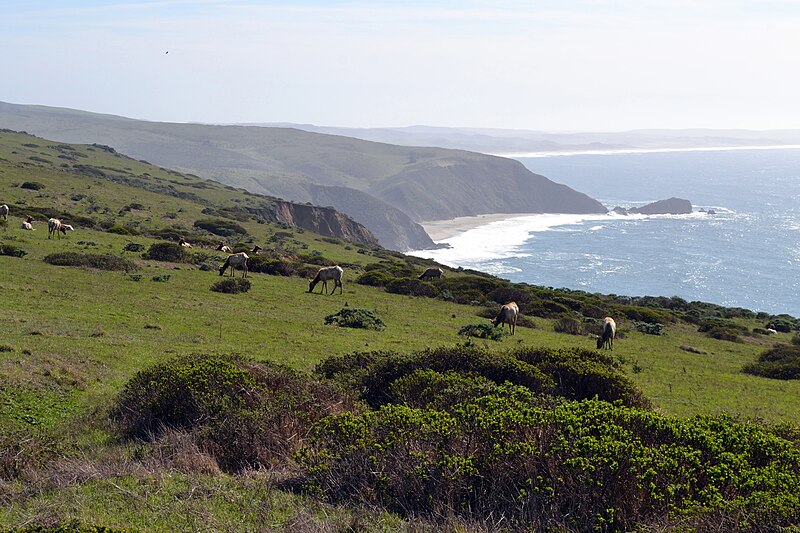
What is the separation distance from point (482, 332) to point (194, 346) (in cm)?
1291

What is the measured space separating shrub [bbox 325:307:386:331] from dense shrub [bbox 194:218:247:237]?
39.0 m

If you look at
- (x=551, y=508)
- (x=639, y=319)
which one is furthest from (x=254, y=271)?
(x=551, y=508)

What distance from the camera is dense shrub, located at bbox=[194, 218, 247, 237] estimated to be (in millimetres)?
64625

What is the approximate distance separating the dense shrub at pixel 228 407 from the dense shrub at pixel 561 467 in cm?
107

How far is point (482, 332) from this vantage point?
1109 inches

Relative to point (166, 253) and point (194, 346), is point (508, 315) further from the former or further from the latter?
point (166, 253)

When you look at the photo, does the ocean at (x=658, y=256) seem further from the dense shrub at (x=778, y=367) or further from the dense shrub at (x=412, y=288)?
the dense shrub at (x=778, y=367)

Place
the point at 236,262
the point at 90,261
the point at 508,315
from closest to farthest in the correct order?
the point at 508,315 < the point at 90,261 < the point at 236,262

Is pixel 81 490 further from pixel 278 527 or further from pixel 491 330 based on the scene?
pixel 491 330

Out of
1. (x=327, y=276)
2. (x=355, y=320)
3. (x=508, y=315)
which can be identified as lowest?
(x=508, y=315)

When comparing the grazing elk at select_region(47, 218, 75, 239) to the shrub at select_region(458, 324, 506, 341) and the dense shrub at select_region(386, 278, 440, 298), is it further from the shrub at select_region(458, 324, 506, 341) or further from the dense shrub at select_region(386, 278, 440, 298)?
the shrub at select_region(458, 324, 506, 341)

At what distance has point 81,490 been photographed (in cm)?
861

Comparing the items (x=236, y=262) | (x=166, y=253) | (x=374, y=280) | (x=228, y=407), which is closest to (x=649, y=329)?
(x=374, y=280)

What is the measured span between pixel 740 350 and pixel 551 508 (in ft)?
99.7
